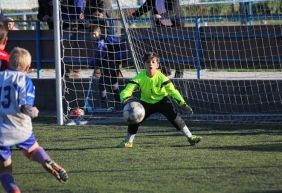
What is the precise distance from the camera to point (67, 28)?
14633 millimetres

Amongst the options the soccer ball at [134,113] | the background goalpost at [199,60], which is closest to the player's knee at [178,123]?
the soccer ball at [134,113]

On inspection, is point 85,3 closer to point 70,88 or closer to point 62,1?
point 62,1

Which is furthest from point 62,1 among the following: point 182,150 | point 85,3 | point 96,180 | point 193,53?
point 96,180

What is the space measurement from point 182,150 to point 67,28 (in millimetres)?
5051

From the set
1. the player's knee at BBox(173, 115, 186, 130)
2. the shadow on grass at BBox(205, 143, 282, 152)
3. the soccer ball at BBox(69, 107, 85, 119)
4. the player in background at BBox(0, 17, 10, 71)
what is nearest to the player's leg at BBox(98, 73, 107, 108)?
the soccer ball at BBox(69, 107, 85, 119)

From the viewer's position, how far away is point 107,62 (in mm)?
14516

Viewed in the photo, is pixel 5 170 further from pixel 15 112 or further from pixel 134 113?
pixel 134 113

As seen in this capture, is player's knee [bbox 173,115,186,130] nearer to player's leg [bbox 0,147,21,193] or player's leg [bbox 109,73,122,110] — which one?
player's leg [bbox 109,73,122,110]

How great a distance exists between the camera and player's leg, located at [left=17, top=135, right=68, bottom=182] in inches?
297

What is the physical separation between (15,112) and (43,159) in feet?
1.68

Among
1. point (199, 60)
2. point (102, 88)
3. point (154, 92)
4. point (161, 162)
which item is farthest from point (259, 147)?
point (102, 88)

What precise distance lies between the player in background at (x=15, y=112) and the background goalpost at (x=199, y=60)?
574 centimetres

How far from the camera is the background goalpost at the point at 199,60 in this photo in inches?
542

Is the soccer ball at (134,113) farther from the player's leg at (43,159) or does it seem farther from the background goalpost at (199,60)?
the player's leg at (43,159)
